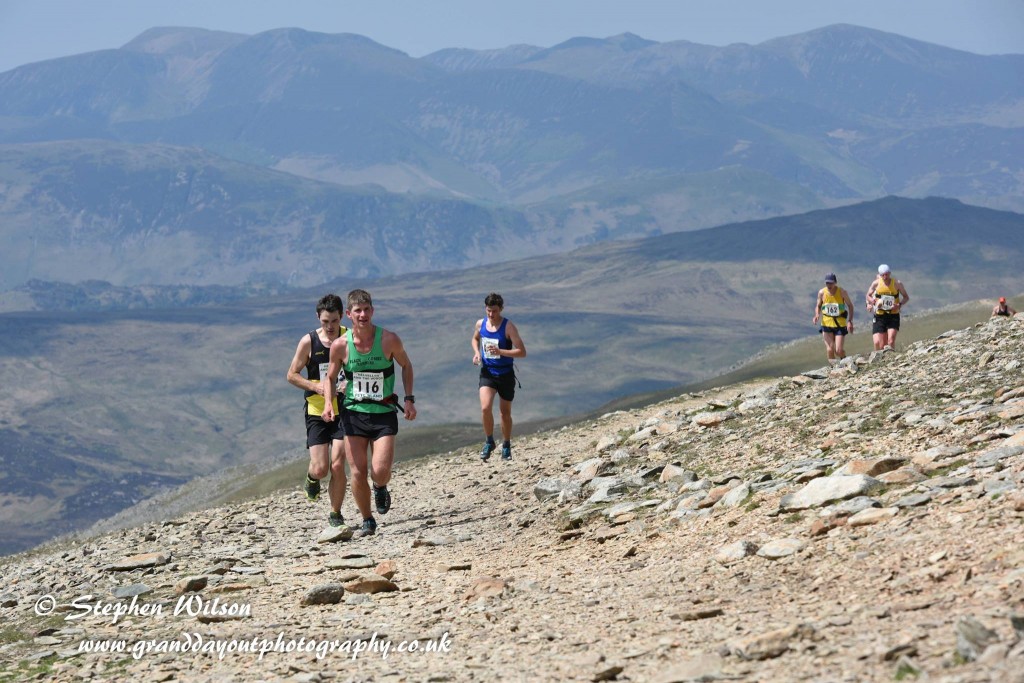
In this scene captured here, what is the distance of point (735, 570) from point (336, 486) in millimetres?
5938

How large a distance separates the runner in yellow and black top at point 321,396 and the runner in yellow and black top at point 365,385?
251mm

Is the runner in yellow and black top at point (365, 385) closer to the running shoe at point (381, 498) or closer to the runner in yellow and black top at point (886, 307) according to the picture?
the running shoe at point (381, 498)

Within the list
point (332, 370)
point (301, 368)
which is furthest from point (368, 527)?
A: point (332, 370)

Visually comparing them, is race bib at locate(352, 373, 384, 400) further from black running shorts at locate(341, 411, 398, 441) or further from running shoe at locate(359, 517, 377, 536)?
running shoe at locate(359, 517, 377, 536)

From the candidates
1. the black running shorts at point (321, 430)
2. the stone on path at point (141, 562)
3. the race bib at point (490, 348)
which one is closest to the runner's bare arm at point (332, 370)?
the black running shorts at point (321, 430)

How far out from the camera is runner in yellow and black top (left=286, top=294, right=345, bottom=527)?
43.0 ft

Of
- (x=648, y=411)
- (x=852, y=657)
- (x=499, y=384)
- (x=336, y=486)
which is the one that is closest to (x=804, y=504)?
(x=852, y=657)

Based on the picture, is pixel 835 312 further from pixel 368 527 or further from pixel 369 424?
pixel 369 424

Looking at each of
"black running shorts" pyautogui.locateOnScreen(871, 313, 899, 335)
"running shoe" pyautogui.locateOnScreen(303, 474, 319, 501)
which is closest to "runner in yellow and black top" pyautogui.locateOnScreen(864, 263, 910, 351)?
"black running shorts" pyautogui.locateOnScreen(871, 313, 899, 335)

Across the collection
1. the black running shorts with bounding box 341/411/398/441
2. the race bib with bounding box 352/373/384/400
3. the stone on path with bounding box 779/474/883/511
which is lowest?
the stone on path with bounding box 779/474/883/511

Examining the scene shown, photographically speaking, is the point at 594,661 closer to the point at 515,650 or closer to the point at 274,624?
the point at 515,650

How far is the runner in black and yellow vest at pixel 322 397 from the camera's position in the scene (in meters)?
13.1

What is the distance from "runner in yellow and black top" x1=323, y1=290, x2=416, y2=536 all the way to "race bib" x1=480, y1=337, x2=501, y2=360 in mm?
4336

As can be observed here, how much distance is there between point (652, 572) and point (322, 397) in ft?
15.6
